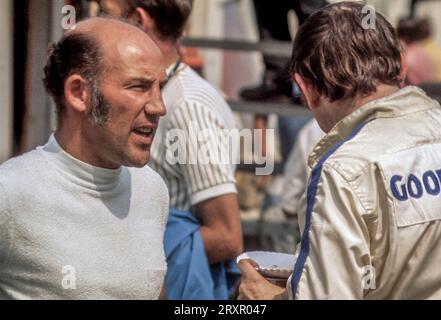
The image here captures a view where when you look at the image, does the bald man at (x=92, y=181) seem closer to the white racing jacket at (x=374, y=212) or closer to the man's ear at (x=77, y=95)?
the man's ear at (x=77, y=95)

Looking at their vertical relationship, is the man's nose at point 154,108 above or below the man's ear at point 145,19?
below

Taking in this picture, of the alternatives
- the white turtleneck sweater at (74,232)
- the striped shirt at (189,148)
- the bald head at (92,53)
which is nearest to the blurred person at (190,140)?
the striped shirt at (189,148)

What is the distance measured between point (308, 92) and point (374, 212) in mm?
434

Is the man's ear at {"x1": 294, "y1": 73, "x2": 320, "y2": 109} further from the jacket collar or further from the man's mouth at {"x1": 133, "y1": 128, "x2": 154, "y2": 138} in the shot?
the man's mouth at {"x1": 133, "y1": 128, "x2": 154, "y2": 138}

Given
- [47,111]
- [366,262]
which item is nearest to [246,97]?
[47,111]

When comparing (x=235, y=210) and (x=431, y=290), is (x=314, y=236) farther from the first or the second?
(x=235, y=210)

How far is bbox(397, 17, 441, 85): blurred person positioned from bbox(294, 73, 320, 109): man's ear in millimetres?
4076

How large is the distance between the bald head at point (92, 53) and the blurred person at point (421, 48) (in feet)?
13.3

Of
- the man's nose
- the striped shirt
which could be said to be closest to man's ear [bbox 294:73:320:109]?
the man's nose

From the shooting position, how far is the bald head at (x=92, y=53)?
3.00 meters

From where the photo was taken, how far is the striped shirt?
3752 mm

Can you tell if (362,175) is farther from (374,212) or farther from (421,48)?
(421,48)

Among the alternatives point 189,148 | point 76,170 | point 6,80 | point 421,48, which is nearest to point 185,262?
point 189,148
